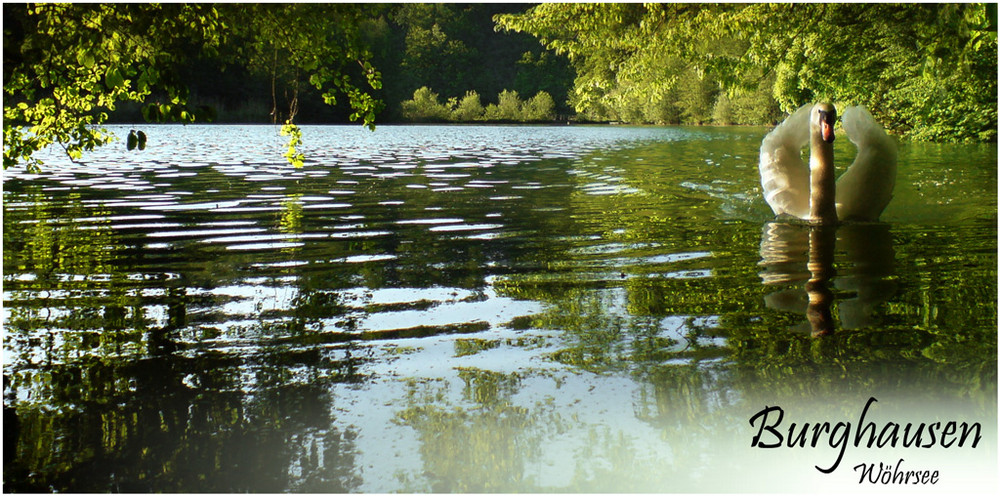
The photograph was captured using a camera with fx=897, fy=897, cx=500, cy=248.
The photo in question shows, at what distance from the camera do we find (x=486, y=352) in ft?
15.9

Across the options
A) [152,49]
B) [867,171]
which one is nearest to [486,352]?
[152,49]

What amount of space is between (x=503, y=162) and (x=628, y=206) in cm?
1243

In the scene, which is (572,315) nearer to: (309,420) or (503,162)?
(309,420)

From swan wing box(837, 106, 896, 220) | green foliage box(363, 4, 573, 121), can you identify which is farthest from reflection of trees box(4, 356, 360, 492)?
green foliage box(363, 4, 573, 121)

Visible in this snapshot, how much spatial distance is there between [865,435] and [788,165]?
7.68 m

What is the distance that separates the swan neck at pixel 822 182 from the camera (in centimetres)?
995

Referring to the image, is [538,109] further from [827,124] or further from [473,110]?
[827,124]

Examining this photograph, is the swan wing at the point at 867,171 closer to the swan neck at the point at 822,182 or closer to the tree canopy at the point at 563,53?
the swan neck at the point at 822,182

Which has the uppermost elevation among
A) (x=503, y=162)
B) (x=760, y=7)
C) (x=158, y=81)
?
(x=760, y=7)

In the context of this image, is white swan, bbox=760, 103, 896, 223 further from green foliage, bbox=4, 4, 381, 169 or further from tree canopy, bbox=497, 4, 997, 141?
green foliage, bbox=4, 4, 381, 169

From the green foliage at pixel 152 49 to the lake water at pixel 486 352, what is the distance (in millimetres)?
1277

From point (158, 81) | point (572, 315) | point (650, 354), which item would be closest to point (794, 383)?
point (650, 354)

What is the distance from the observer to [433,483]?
3.26 m

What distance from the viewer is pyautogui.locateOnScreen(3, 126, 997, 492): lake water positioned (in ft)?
11.3
